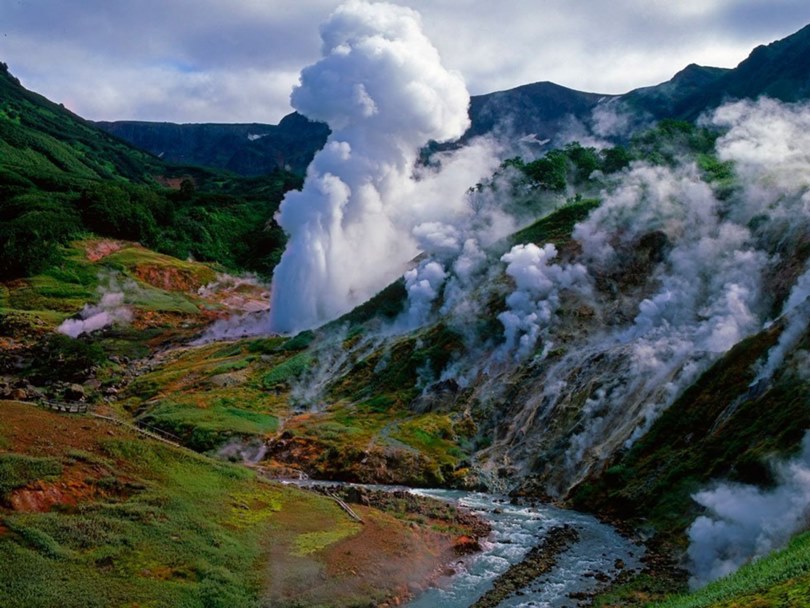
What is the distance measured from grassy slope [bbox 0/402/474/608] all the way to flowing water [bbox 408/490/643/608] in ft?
5.82

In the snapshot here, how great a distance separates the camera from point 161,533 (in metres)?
27.4

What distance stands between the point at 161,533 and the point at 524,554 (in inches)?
608

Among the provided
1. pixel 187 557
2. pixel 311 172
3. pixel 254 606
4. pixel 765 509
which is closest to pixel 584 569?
pixel 765 509

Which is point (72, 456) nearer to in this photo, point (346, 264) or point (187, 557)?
point (187, 557)

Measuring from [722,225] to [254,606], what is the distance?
47611 millimetres

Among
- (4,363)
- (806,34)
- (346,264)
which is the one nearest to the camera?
(4,363)

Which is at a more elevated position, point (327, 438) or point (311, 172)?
point (311, 172)

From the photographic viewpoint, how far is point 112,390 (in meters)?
65.3

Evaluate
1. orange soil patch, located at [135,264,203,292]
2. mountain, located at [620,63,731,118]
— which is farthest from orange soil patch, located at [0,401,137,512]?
mountain, located at [620,63,731,118]

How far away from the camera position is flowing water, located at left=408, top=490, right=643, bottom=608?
90.2ft

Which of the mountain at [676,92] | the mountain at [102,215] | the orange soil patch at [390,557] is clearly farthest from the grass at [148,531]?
the mountain at [676,92]

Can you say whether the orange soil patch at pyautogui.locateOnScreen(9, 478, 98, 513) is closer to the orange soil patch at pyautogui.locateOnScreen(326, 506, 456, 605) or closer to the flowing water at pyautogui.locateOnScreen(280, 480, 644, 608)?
the orange soil patch at pyautogui.locateOnScreen(326, 506, 456, 605)

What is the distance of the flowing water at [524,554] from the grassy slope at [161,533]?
177 centimetres

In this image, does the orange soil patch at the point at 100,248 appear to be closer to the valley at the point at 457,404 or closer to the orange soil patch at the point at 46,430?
the valley at the point at 457,404
